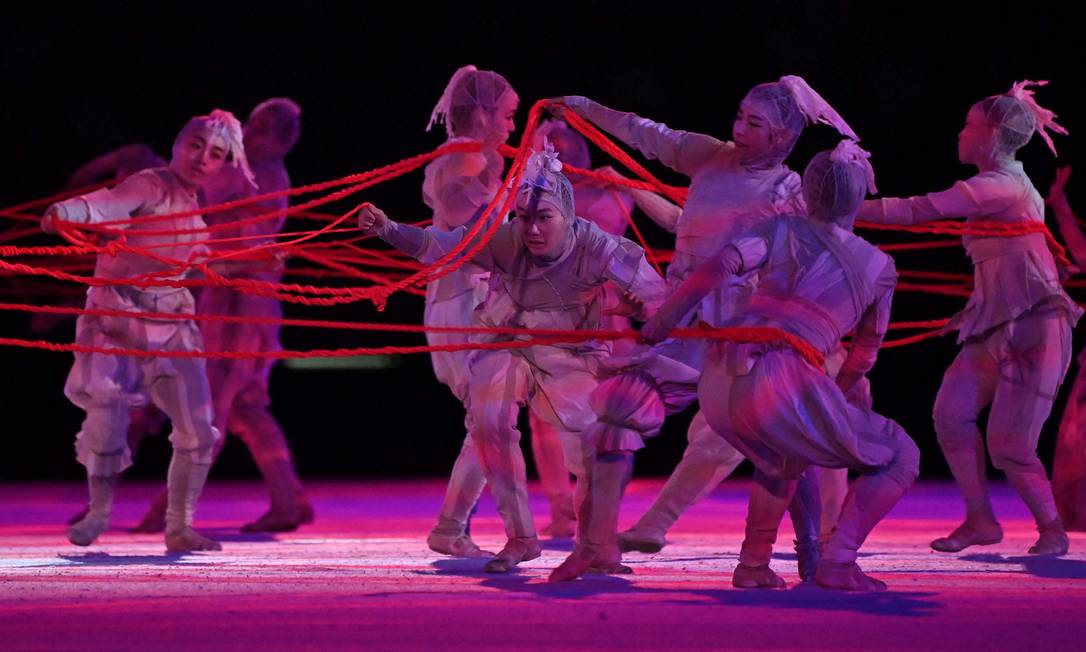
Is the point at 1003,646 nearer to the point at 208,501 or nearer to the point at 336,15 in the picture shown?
the point at 208,501

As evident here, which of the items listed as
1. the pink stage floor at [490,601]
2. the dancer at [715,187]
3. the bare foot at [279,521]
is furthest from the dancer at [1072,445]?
the bare foot at [279,521]

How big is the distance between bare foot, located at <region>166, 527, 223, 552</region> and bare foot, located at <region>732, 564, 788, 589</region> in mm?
2580

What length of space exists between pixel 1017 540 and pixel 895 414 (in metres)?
3.99

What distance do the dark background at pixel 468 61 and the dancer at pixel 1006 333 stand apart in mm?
3586

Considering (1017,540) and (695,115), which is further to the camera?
(695,115)

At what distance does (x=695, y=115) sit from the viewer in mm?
10766

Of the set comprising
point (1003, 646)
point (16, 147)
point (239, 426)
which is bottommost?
point (1003, 646)

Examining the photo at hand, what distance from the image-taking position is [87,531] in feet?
23.5

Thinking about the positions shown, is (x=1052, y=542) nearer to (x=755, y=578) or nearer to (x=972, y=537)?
(x=972, y=537)

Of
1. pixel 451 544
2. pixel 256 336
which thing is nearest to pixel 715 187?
pixel 451 544

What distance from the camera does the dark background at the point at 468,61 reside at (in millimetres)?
10625

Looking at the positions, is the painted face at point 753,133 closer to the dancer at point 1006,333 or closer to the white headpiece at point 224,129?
the dancer at point 1006,333

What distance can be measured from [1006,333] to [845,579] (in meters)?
2.08

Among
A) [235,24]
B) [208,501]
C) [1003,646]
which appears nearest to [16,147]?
[235,24]
